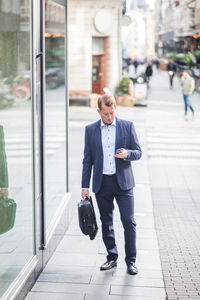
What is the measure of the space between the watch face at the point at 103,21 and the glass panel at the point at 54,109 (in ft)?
71.6

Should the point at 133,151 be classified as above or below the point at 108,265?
above

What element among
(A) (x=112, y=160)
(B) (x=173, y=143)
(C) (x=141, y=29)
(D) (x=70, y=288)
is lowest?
(D) (x=70, y=288)

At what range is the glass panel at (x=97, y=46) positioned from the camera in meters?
30.7

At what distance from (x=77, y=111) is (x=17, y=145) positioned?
70.2 feet

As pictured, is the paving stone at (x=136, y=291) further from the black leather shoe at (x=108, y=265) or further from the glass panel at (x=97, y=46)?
the glass panel at (x=97, y=46)

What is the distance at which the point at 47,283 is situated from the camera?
6.12 m

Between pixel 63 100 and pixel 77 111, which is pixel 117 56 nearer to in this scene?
pixel 77 111

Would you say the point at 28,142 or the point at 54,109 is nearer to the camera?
the point at 28,142

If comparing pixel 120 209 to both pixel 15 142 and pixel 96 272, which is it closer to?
pixel 96 272

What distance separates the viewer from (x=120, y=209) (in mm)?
6250

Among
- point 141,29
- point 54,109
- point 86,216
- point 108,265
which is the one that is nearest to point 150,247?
point 108,265

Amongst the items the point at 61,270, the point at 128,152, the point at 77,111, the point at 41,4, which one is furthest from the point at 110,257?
the point at 77,111

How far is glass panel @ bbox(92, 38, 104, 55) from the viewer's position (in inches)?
1208

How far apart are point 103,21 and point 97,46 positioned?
1.50 m
